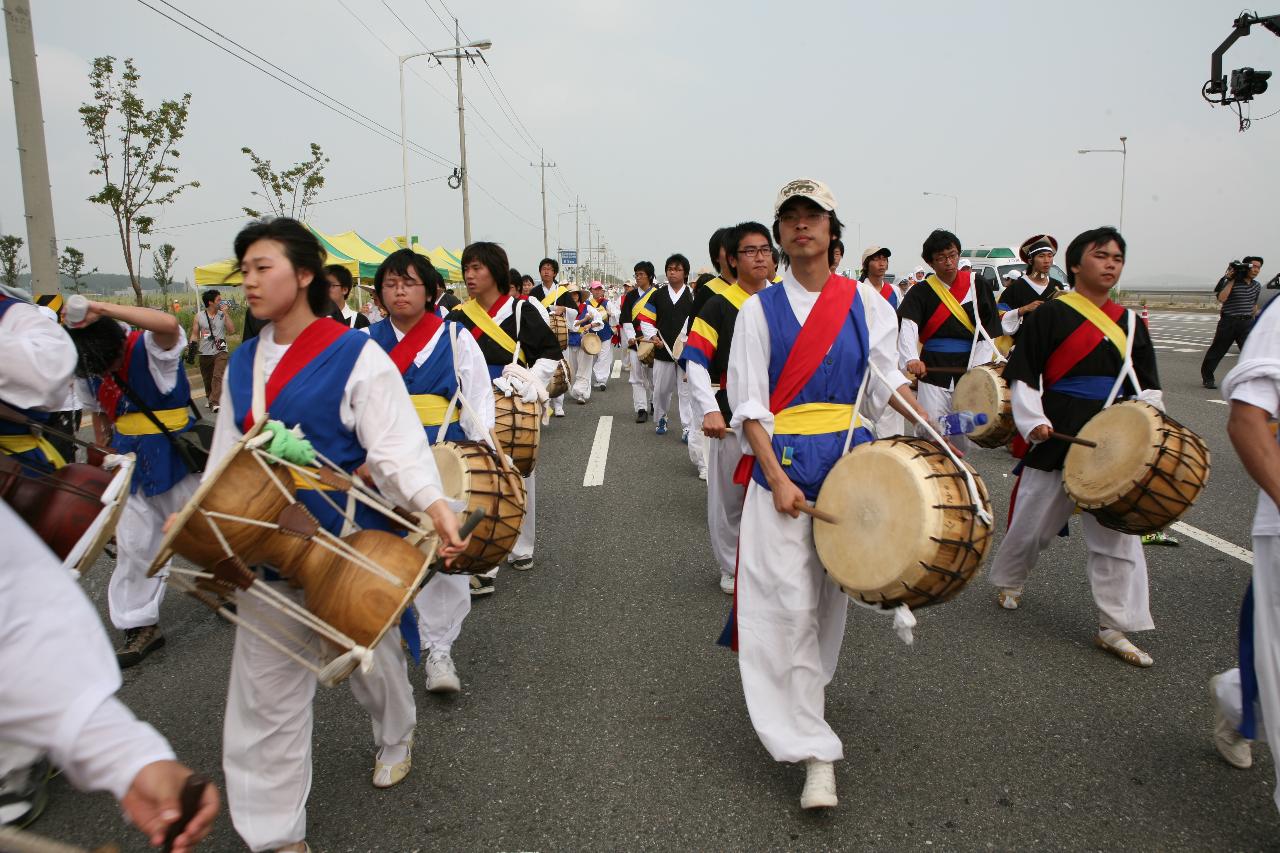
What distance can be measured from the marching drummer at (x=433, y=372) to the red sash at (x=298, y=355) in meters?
1.20

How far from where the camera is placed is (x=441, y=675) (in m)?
3.60

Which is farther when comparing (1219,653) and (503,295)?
(503,295)

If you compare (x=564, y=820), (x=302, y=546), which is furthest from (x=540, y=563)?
(x=302, y=546)

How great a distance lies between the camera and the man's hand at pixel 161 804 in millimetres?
1204

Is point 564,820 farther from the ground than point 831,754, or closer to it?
closer to it

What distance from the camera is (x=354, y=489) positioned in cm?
244

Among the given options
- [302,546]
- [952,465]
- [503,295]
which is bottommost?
[302,546]

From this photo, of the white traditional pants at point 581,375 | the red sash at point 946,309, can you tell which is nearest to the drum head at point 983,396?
the red sash at point 946,309

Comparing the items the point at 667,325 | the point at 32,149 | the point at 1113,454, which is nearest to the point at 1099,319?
the point at 1113,454

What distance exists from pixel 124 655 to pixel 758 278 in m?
3.97

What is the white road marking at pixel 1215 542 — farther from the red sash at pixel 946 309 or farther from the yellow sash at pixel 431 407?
the yellow sash at pixel 431 407

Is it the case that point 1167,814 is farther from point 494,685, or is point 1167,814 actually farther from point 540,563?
point 540,563

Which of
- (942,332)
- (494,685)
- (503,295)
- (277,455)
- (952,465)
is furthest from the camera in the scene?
(942,332)

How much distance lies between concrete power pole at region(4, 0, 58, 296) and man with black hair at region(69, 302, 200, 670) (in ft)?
18.8
